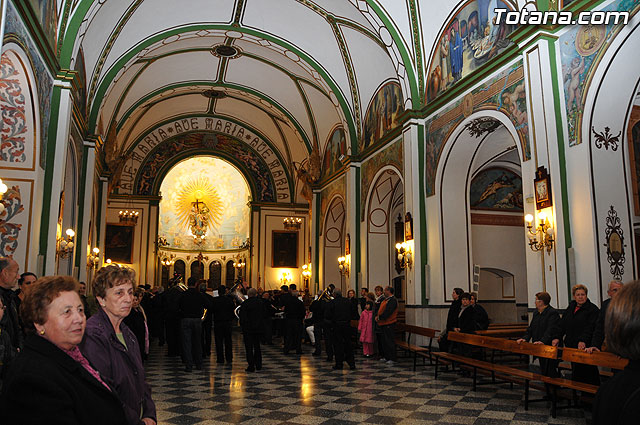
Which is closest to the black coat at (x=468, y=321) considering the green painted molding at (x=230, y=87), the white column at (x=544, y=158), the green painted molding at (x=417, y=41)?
the white column at (x=544, y=158)

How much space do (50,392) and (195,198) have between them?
93.9ft

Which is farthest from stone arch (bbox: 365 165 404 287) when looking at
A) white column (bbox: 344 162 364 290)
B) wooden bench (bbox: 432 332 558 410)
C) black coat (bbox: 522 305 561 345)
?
black coat (bbox: 522 305 561 345)

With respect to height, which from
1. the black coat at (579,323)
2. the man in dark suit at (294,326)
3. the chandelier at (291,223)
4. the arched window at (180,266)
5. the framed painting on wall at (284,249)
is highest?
the chandelier at (291,223)

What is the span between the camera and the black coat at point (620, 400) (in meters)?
1.76

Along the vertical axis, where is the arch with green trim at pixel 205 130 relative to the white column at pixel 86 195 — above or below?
above

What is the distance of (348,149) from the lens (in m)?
17.7

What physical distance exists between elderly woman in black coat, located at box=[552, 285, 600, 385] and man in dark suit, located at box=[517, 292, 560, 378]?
0.22 meters

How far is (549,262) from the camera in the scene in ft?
27.5

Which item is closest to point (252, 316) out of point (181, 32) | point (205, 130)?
point (181, 32)

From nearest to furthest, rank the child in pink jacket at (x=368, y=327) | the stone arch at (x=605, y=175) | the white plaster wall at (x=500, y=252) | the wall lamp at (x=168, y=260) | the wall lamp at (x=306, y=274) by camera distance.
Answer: the stone arch at (x=605, y=175) < the child in pink jacket at (x=368, y=327) < the white plaster wall at (x=500, y=252) < the wall lamp at (x=306, y=274) < the wall lamp at (x=168, y=260)

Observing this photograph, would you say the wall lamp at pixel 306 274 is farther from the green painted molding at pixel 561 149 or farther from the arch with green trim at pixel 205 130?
the green painted molding at pixel 561 149

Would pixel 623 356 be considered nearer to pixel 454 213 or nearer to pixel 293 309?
pixel 454 213

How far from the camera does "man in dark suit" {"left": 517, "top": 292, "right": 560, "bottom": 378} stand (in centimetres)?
712

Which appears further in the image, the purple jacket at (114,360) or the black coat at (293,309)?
the black coat at (293,309)
